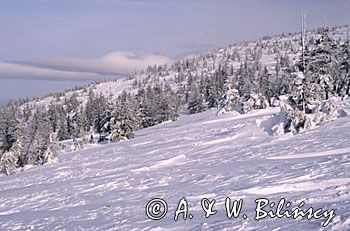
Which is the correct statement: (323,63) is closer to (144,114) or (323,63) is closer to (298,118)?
(298,118)

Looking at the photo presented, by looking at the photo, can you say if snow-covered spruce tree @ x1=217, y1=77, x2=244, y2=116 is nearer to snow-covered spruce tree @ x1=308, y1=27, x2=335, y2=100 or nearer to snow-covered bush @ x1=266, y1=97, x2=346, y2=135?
snow-covered spruce tree @ x1=308, y1=27, x2=335, y2=100

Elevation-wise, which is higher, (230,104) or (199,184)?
(230,104)

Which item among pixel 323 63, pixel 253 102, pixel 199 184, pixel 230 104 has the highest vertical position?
pixel 323 63

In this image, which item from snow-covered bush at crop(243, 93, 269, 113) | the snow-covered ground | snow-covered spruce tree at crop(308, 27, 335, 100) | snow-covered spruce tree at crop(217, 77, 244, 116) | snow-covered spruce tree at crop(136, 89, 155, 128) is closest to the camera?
the snow-covered ground

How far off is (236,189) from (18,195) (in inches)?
438

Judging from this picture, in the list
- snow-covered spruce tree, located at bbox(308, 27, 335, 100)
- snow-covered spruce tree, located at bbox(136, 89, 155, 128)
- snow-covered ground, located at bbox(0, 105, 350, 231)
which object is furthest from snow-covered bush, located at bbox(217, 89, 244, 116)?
snow-covered spruce tree, located at bbox(136, 89, 155, 128)

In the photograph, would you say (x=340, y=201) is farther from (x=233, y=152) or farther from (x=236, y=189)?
(x=233, y=152)

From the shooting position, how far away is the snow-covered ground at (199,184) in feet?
34.3

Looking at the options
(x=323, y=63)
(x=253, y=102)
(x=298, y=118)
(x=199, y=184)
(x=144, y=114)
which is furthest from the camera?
(x=144, y=114)

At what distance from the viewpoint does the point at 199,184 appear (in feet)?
49.9

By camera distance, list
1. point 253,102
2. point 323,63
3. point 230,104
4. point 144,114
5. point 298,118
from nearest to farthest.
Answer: point 298,118 → point 323,63 → point 253,102 → point 230,104 → point 144,114

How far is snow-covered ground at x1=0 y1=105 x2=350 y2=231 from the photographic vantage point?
34.3 feet

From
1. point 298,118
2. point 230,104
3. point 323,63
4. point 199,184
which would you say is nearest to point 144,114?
point 230,104

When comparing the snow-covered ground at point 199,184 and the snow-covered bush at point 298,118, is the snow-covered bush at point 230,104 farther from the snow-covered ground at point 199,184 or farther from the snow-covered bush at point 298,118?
the snow-covered ground at point 199,184
